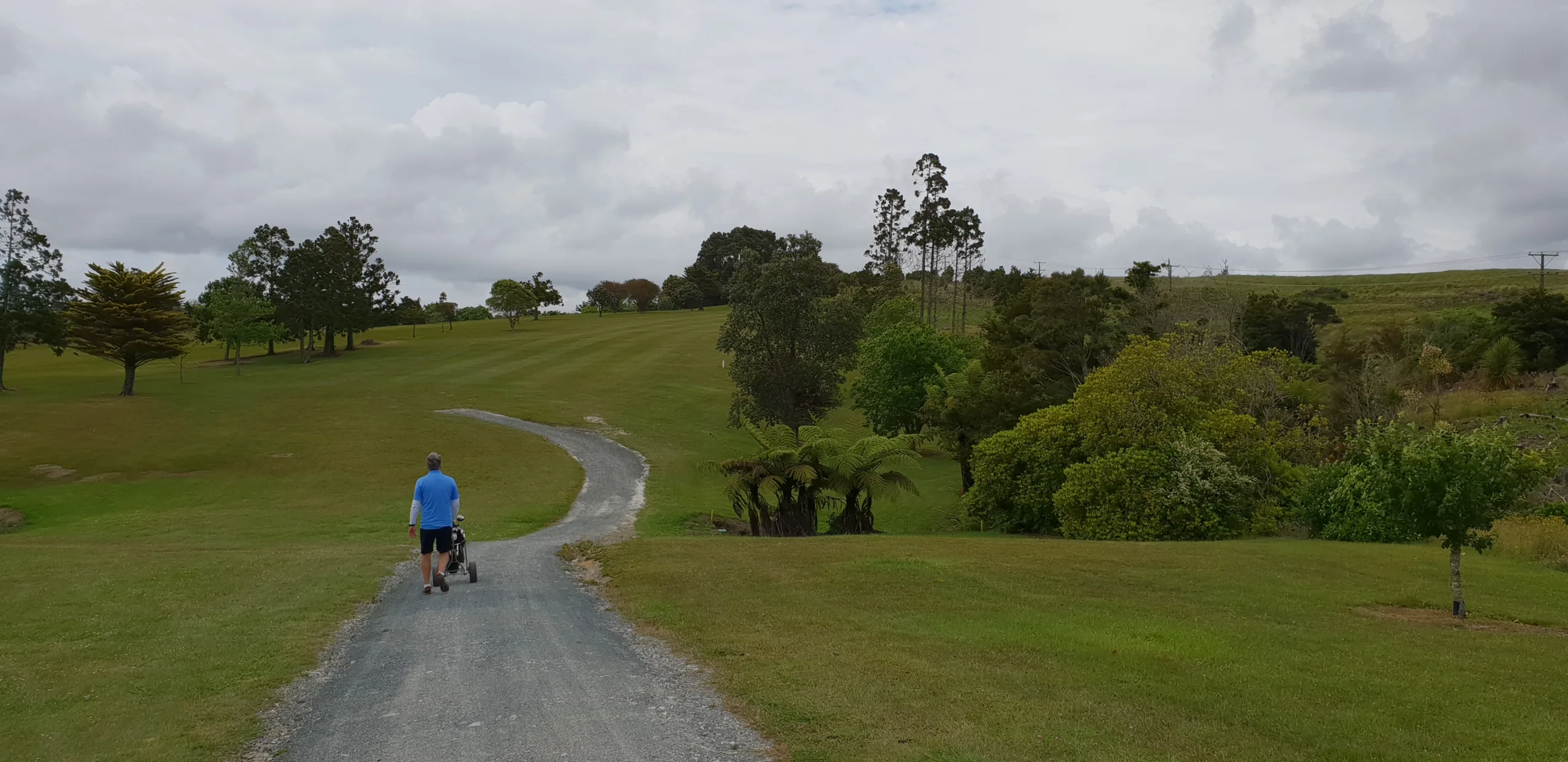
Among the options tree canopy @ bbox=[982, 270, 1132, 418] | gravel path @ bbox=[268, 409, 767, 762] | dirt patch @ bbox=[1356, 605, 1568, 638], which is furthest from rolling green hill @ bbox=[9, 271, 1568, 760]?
tree canopy @ bbox=[982, 270, 1132, 418]

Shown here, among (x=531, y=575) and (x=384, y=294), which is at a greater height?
(x=384, y=294)

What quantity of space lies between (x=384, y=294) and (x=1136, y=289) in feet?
229

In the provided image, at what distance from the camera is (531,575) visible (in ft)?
52.6

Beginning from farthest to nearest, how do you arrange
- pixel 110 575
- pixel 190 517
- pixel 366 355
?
pixel 366 355
pixel 190 517
pixel 110 575

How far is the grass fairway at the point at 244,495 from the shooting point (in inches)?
348

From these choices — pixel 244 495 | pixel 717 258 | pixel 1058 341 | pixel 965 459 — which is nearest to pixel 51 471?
pixel 244 495

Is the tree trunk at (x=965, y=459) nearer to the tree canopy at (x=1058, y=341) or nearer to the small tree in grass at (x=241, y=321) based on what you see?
the tree canopy at (x=1058, y=341)

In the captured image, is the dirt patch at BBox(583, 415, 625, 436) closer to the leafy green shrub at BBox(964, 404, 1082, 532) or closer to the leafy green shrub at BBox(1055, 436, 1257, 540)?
the leafy green shrub at BBox(964, 404, 1082, 532)

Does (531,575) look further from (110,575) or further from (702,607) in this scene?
(110,575)

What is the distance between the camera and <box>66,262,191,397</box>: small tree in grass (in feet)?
180

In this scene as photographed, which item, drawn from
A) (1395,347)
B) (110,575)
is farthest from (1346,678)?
(1395,347)

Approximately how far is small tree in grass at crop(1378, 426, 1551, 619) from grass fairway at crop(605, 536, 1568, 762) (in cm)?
152

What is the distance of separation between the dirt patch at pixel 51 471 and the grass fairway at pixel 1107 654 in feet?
104

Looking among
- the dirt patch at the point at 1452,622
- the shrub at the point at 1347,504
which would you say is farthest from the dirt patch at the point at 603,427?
the dirt patch at the point at 1452,622
